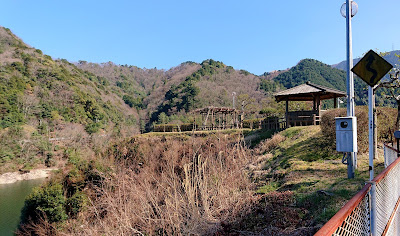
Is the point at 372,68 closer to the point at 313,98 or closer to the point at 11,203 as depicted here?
the point at 313,98

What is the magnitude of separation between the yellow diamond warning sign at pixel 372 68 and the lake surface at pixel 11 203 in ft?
43.2

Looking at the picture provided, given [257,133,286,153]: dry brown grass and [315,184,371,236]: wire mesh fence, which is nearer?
[315,184,371,236]: wire mesh fence

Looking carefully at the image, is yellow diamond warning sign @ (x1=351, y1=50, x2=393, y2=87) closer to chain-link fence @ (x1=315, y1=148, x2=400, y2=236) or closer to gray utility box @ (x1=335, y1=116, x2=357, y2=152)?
gray utility box @ (x1=335, y1=116, x2=357, y2=152)

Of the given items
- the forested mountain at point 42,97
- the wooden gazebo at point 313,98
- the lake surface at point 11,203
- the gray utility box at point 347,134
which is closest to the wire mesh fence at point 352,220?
the gray utility box at point 347,134

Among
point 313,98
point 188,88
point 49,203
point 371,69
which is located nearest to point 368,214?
point 371,69

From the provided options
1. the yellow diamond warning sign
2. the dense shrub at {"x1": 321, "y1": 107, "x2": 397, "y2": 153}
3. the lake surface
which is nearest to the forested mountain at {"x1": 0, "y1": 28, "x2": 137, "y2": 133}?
the lake surface

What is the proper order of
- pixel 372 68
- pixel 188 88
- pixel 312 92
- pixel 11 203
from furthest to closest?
1. pixel 188 88
2. pixel 11 203
3. pixel 312 92
4. pixel 372 68

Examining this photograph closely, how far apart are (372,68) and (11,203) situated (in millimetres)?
19317

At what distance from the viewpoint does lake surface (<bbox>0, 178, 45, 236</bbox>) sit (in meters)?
11.4

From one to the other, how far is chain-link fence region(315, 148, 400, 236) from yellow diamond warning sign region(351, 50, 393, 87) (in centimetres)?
124

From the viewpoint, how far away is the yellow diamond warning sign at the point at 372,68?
3064 mm

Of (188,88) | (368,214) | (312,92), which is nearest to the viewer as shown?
(368,214)

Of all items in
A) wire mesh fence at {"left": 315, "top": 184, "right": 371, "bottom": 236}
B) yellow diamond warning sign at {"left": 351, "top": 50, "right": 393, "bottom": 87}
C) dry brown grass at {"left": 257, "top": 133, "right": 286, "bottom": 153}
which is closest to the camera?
wire mesh fence at {"left": 315, "top": 184, "right": 371, "bottom": 236}

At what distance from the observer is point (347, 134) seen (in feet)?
13.8
